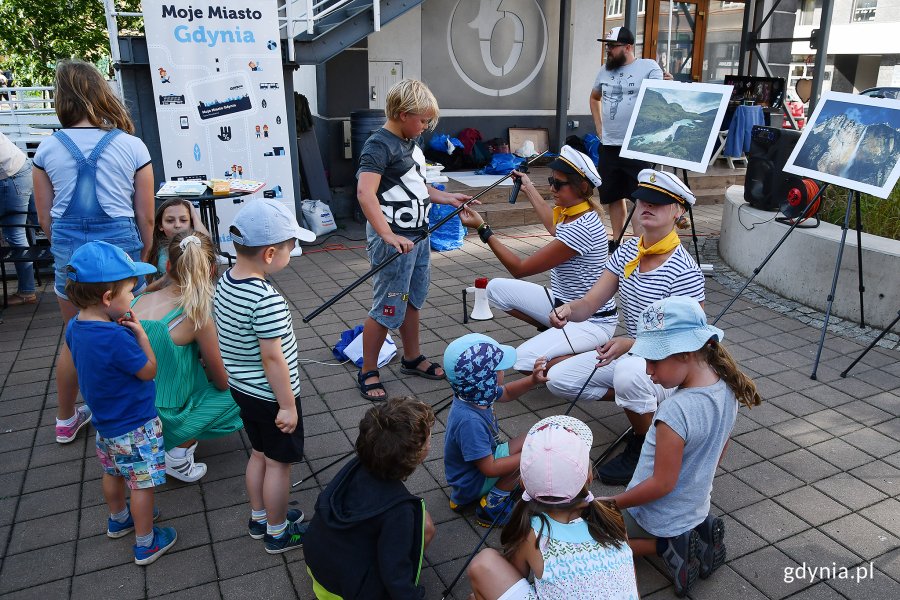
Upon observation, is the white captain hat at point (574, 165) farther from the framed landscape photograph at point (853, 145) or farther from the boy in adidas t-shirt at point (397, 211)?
the framed landscape photograph at point (853, 145)

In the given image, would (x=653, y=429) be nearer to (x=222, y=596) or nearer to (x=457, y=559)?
(x=457, y=559)

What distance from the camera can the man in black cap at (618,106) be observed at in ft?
21.7

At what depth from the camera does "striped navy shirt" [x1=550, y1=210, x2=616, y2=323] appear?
12.9ft

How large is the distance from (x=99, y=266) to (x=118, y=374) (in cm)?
42

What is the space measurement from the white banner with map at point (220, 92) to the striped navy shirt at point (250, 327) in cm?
455

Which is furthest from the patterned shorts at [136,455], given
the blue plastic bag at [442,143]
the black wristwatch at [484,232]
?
the blue plastic bag at [442,143]

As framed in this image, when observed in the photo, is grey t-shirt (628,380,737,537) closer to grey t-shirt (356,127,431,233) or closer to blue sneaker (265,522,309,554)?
blue sneaker (265,522,309,554)

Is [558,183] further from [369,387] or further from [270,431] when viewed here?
[270,431]

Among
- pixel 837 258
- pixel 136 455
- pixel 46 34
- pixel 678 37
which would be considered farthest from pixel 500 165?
pixel 46 34

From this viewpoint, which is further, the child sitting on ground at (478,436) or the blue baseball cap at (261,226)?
the child sitting on ground at (478,436)

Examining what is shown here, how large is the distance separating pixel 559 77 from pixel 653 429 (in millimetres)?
8473

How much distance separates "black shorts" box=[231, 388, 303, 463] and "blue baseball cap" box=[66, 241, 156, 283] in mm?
625

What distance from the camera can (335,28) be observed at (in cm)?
746

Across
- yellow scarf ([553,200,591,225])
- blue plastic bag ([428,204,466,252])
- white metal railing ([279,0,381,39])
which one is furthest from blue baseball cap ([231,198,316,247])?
white metal railing ([279,0,381,39])
